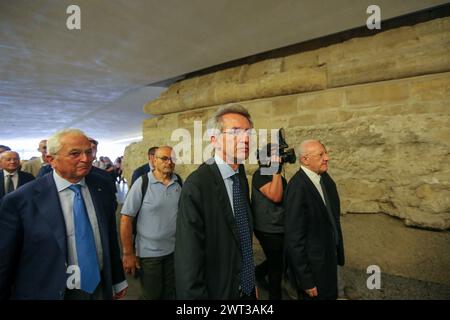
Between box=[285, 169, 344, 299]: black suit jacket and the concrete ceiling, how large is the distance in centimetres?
143

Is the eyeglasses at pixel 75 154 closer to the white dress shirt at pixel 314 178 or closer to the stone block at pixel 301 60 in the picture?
the white dress shirt at pixel 314 178

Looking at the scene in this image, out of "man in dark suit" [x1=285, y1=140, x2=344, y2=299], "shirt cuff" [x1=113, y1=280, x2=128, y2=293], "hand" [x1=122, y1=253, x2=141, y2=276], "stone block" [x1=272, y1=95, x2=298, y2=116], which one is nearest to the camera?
"shirt cuff" [x1=113, y1=280, x2=128, y2=293]

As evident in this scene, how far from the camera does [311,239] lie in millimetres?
1765

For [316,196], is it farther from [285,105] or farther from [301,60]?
[301,60]

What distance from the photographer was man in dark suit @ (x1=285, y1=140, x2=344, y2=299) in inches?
68.1

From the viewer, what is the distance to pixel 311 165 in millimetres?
1987

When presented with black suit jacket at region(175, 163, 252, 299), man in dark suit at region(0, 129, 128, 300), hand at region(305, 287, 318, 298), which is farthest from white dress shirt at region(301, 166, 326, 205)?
man in dark suit at region(0, 129, 128, 300)

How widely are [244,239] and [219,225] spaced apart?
8.5 inches

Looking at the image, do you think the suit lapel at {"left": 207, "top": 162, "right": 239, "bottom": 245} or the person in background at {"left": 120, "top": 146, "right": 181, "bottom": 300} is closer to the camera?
the suit lapel at {"left": 207, "top": 162, "right": 239, "bottom": 245}

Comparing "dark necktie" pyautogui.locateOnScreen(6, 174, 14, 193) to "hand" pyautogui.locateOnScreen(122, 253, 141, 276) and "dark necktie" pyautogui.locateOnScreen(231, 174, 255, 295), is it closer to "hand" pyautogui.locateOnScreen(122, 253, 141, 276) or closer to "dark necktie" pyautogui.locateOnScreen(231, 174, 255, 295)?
"hand" pyautogui.locateOnScreen(122, 253, 141, 276)

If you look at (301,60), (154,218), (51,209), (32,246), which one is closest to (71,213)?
(51,209)

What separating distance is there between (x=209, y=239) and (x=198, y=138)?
234cm

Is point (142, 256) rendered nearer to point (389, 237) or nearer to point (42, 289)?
point (42, 289)
